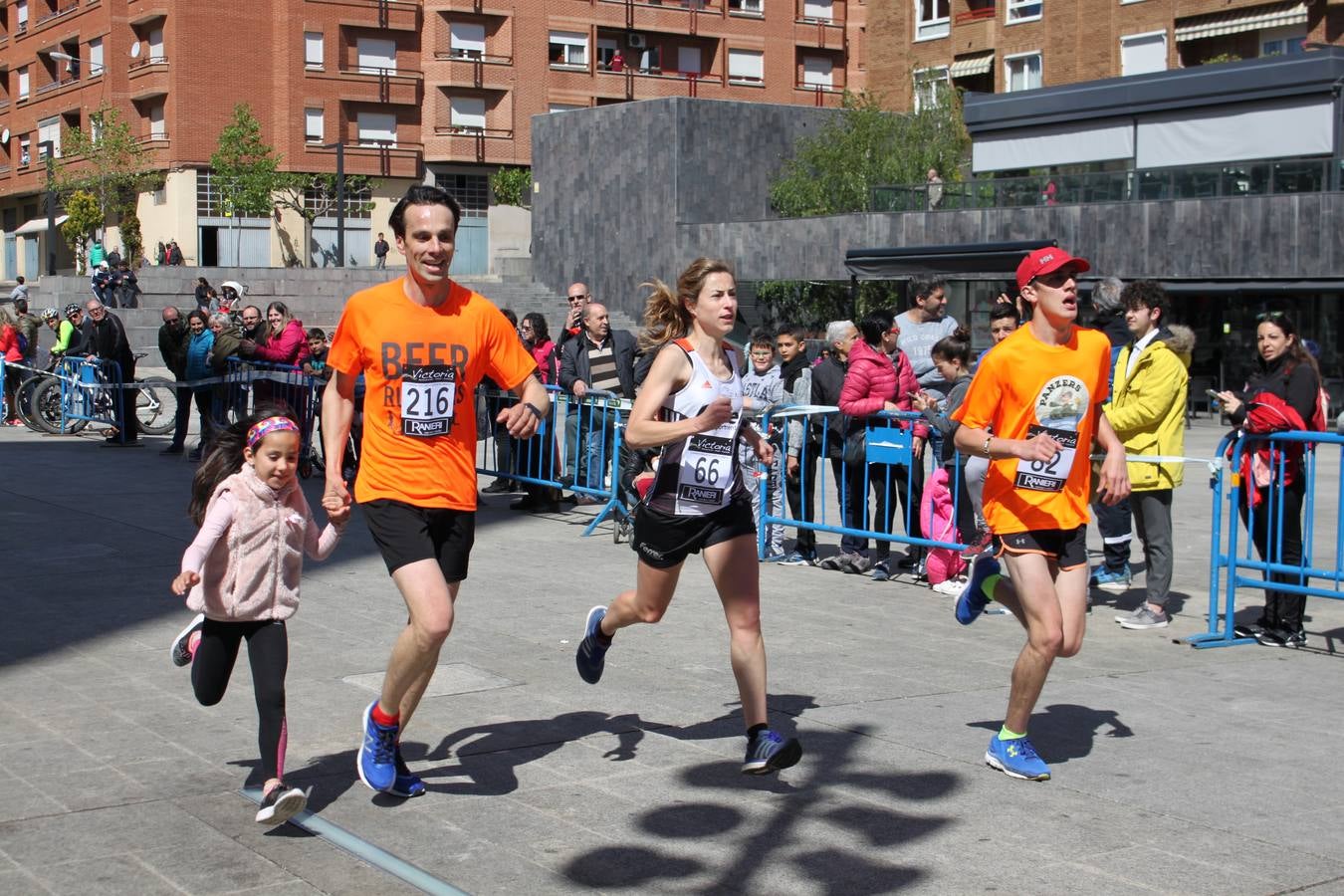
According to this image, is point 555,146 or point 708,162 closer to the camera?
point 708,162

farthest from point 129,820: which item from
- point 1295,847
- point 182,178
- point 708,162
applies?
point 182,178

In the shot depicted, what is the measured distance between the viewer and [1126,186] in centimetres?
3128

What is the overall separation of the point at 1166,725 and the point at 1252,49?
4554 centimetres

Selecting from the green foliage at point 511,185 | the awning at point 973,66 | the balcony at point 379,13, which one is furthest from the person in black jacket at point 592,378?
the balcony at point 379,13

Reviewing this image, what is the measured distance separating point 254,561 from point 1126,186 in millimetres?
28383

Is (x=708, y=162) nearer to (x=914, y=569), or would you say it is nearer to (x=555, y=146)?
(x=555, y=146)

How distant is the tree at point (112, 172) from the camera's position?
62.3 m

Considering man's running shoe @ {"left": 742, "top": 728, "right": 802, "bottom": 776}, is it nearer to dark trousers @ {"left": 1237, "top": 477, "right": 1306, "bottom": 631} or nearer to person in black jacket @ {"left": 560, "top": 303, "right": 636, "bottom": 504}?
dark trousers @ {"left": 1237, "top": 477, "right": 1306, "bottom": 631}

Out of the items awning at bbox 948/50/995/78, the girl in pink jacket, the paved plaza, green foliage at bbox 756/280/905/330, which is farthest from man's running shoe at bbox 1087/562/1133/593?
awning at bbox 948/50/995/78

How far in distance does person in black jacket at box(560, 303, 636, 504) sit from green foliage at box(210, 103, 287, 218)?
4969 cm

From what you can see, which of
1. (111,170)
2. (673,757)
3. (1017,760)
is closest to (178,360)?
(673,757)

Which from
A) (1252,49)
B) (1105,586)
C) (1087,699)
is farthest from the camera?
(1252,49)

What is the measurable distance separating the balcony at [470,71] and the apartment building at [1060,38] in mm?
17146

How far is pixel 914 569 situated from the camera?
11.0 m
